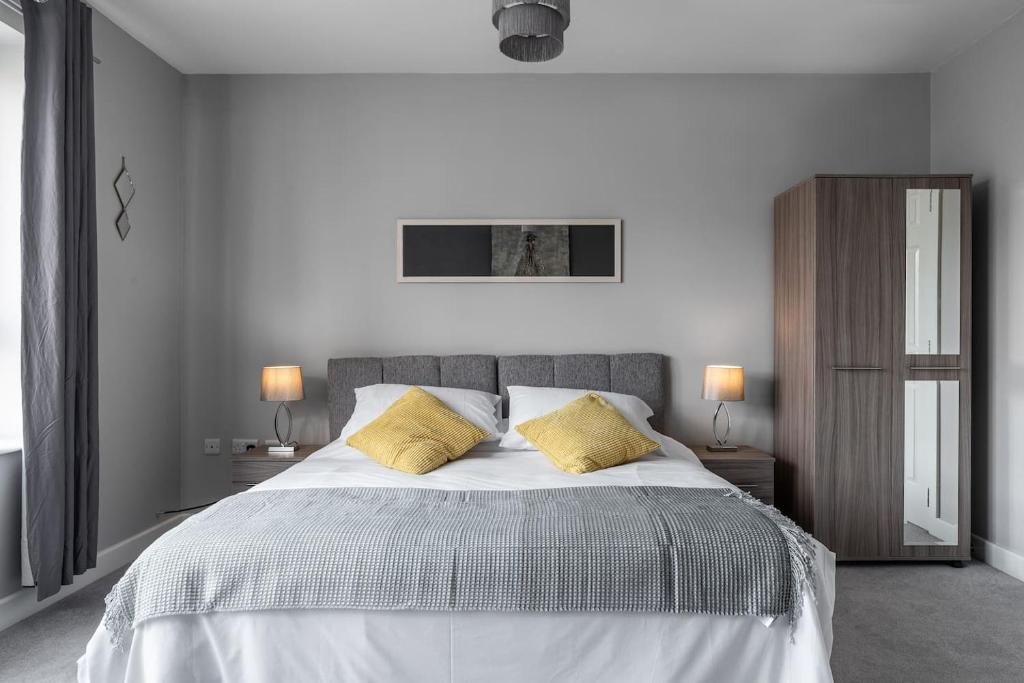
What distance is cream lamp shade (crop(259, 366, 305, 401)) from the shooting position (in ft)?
12.0

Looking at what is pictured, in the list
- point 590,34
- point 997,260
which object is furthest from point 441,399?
point 997,260

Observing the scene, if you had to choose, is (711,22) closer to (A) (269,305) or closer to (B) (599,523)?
(B) (599,523)

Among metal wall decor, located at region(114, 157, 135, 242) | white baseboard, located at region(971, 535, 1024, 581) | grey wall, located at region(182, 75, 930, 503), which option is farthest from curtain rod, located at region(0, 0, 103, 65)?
white baseboard, located at region(971, 535, 1024, 581)

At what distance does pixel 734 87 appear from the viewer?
13.3 ft

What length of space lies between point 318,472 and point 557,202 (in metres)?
2.11

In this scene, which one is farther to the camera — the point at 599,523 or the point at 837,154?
the point at 837,154

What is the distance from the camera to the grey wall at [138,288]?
336cm

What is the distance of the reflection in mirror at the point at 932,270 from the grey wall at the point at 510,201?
0.67m

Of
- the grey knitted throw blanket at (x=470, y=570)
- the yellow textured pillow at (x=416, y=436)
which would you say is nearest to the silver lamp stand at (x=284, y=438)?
the yellow textured pillow at (x=416, y=436)

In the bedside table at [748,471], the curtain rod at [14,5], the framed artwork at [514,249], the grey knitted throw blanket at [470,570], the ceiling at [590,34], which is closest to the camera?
the grey knitted throw blanket at [470,570]

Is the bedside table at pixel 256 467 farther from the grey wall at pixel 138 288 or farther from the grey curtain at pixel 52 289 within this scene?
the grey curtain at pixel 52 289

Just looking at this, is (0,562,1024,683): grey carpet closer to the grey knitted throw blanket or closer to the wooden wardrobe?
the wooden wardrobe

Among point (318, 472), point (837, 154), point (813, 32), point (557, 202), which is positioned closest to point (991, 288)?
point (837, 154)

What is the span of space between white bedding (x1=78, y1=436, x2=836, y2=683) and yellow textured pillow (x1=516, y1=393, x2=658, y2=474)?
99 centimetres
